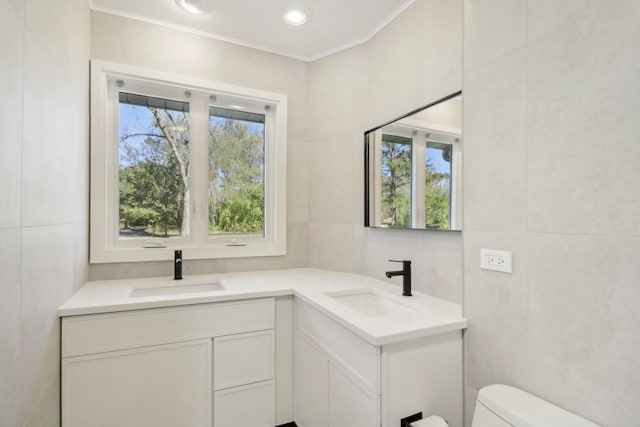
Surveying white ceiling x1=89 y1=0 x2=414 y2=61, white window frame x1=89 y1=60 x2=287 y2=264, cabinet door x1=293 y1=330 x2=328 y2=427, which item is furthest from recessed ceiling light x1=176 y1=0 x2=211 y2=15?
cabinet door x1=293 y1=330 x2=328 y2=427

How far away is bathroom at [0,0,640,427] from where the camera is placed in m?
0.84

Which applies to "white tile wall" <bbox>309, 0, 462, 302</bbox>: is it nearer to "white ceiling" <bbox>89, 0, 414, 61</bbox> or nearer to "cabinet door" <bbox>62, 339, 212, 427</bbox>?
"white ceiling" <bbox>89, 0, 414, 61</bbox>

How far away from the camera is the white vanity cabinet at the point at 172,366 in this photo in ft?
4.58

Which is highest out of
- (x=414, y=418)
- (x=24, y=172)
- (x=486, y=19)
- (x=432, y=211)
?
(x=486, y=19)

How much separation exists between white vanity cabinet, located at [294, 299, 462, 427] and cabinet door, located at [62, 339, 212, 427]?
2.04ft

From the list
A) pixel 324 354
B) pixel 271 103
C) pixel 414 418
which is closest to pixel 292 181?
pixel 271 103

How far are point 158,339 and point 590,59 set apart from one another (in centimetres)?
197

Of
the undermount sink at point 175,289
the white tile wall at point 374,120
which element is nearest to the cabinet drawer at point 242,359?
the undermount sink at point 175,289

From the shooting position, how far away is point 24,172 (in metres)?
0.95

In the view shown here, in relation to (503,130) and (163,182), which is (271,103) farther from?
(503,130)

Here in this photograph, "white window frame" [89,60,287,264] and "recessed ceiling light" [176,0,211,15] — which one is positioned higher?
"recessed ceiling light" [176,0,211,15]

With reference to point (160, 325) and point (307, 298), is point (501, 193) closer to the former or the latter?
point (307, 298)

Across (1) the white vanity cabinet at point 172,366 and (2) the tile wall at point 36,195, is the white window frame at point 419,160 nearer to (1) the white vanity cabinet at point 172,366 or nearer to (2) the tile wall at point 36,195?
(1) the white vanity cabinet at point 172,366

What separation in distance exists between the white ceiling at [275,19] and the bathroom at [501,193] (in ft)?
0.80
